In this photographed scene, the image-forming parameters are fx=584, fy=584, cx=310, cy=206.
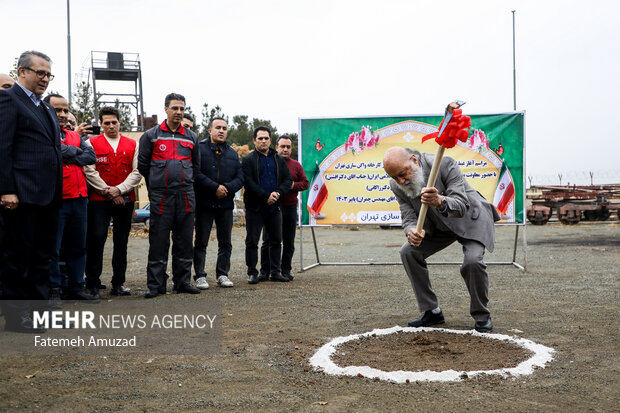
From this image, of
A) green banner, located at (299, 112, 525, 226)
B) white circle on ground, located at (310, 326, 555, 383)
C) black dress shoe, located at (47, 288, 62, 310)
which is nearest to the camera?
white circle on ground, located at (310, 326, 555, 383)

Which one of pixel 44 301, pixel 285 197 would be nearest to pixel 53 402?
pixel 44 301

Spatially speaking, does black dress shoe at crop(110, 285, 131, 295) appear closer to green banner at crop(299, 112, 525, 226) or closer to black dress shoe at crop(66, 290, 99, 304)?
black dress shoe at crop(66, 290, 99, 304)

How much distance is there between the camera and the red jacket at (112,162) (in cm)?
659

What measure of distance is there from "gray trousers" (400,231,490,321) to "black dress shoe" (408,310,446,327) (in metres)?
0.05

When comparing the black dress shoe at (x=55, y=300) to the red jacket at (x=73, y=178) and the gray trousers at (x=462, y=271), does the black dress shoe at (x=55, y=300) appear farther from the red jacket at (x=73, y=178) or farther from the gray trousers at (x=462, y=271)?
the gray trousers at (x=462, y=271)

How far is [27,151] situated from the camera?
4770 millimetres

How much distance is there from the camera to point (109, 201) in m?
6.54

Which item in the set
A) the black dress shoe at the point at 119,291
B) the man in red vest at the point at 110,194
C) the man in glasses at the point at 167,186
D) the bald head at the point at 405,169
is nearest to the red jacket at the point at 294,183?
the man in glasses at the point at 167,186

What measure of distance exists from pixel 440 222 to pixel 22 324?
354 centimetres

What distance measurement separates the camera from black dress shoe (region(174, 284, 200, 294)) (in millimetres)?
6754

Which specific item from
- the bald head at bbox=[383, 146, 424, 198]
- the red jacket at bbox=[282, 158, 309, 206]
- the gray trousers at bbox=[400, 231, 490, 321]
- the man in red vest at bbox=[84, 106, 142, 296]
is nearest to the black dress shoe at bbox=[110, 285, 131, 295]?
the man in red vest at bbox=[84, 106, 142, 296]

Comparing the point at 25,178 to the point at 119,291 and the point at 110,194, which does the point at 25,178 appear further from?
the point at 119,291

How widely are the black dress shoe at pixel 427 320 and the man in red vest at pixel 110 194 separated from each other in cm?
343

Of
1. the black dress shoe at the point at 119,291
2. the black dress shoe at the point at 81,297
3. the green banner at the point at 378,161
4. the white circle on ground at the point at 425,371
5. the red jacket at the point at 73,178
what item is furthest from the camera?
the green banner at the point at 378,161
